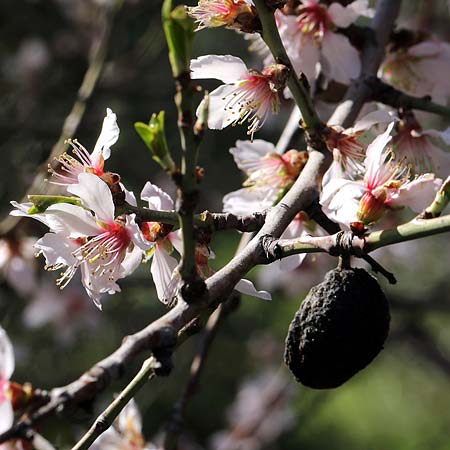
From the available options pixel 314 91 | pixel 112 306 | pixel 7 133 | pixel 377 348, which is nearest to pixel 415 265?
pixel 112 306

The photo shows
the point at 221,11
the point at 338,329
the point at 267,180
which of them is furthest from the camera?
the point at 267,180

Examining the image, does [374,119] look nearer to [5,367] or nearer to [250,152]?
[250,152]

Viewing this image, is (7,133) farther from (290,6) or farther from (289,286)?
(290,6)

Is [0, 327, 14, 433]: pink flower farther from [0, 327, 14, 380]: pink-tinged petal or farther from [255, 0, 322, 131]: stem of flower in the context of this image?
[255, 0, 322, 131]: stem of flower

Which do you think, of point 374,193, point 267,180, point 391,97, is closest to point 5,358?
point 267,180

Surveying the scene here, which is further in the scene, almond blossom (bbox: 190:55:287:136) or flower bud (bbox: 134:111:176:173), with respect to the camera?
almond blossom (bbox: 190:55:287:136)

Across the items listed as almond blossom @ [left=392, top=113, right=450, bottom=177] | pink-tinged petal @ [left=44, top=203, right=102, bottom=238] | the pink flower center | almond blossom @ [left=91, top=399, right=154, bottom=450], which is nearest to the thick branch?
almond blossom @ [left=392, top=113, right=450, bottom=177]

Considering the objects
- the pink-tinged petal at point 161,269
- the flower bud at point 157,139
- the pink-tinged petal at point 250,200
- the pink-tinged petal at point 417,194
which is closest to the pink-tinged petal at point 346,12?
the pink-tinged petal at point 250,200
